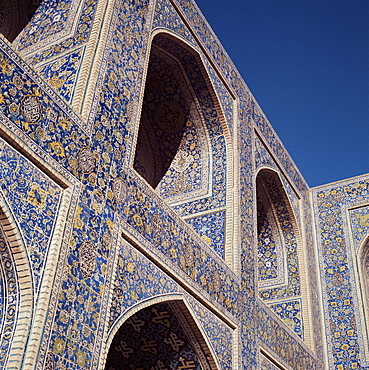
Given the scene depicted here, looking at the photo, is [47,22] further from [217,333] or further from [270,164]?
[270,164]

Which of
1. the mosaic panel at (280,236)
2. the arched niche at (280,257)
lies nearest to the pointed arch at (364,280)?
the arched niche at (280,257)

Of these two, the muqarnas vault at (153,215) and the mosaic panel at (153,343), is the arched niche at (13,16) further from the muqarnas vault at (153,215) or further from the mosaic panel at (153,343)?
the mosaic panel at (153,343)

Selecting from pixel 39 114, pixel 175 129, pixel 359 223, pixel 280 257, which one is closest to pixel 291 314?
pixel 280 257

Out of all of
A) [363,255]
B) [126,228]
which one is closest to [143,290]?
[126,228]

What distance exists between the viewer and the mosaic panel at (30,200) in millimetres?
3291

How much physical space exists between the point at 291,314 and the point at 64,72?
5481mm

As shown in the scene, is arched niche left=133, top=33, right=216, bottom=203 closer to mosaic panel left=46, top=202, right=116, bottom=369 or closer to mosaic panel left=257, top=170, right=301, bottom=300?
mosaic panel left=257, top=170, right=301, bottom=300

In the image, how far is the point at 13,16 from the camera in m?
6.12

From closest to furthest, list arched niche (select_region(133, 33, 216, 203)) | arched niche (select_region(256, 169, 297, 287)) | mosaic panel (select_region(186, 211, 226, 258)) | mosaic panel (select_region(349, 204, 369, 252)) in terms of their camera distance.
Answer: mosaic panel (select_region(186, 211, 226, 258))
arched niche (select_region(133, 33, 216, 203))
arched niche (select_region(256, 169, 297, 287))
mosaic panel (select_region(349, 204, 369, 252))

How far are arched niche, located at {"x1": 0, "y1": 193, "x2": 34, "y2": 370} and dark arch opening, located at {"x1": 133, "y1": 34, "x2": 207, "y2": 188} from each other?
4.08 metres

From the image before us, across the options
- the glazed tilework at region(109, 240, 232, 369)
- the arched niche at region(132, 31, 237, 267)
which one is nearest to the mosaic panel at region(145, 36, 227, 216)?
the arched niche at region(132, 31, 237, 267)

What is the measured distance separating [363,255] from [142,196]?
18.8 feet

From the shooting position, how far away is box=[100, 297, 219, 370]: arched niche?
16.4 ft

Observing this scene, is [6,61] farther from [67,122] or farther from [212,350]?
[212,350]
